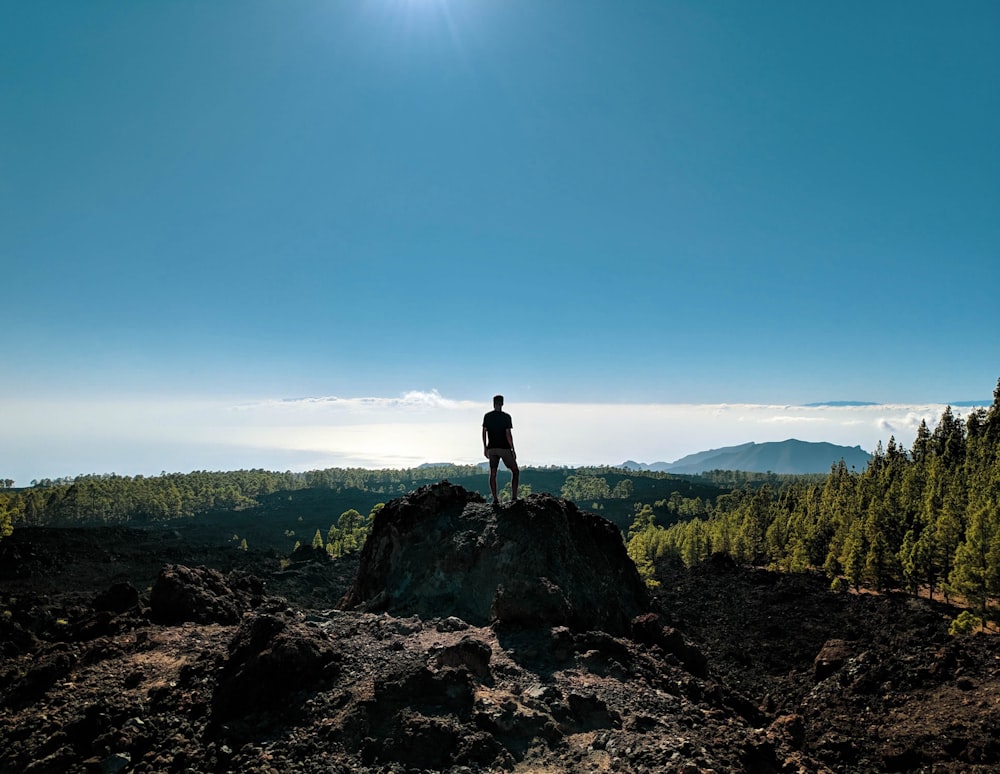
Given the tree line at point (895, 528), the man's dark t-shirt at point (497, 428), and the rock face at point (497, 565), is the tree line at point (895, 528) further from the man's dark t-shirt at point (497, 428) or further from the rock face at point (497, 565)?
the man's dark t-shirt at point (497, 428)

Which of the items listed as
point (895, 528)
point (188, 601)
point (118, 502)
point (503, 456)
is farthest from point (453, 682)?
point (118, 502)

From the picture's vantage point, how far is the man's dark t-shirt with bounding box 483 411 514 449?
1455 cm

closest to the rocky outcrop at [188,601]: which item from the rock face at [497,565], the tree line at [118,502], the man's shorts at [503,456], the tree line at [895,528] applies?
the rock face at [497,565]

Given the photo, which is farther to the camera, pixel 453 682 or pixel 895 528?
pixel 895 528

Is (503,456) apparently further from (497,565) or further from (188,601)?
(188,601)

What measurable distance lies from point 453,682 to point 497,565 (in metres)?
5.29

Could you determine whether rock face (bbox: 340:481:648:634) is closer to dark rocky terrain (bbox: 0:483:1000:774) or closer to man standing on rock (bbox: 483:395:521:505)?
dark rocky terrain (bbox: 0:483:1000:774)

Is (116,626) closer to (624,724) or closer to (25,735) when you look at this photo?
(25,735)

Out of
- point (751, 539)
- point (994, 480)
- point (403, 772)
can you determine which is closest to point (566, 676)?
point (403, 772)

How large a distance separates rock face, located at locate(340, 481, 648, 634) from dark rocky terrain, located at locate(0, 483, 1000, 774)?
7 centimetres

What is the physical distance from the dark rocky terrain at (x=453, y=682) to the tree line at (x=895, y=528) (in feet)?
62.5

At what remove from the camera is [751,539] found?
75.9m

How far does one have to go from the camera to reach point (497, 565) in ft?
47.9

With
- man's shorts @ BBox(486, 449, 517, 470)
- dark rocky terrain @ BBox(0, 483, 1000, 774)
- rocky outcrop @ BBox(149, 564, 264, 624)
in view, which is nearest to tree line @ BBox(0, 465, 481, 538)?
rocky outcrop @ BBox(149, 564, 264, 624)
